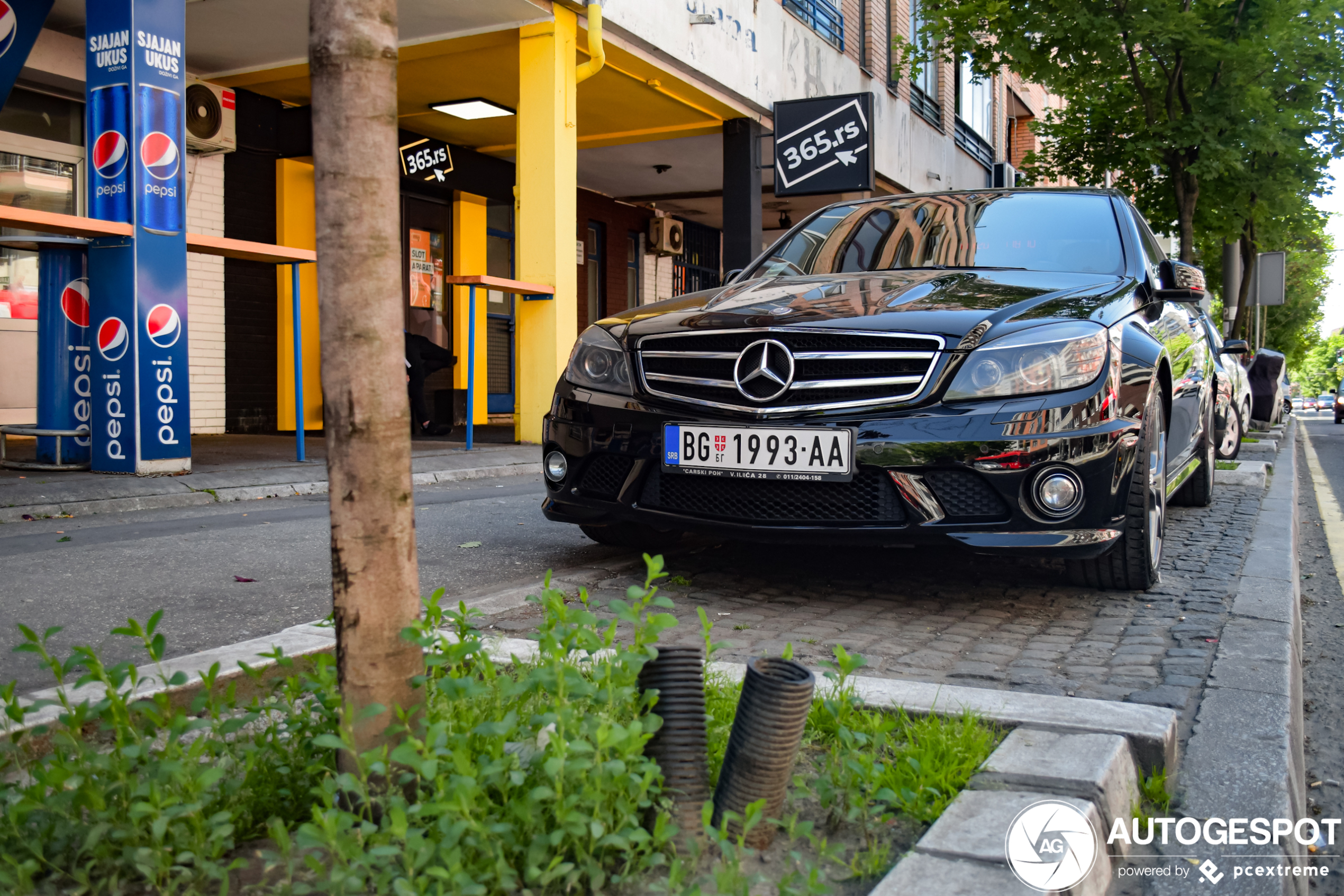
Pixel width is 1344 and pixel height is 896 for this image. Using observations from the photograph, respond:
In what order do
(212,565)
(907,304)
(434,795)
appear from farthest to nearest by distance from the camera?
(212,565) → (907,304) → (434,795)

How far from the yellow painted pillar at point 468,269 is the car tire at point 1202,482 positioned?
31.0 feet

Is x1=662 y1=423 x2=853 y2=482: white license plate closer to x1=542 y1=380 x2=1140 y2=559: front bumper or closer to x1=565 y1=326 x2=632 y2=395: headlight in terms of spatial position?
x1=542 y1=380 x2=1140 y2=559: front bumper

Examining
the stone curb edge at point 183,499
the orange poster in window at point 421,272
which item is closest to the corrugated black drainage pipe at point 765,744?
the stone curb edge at point 183,499

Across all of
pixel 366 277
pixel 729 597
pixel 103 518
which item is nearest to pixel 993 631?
pixel 729 597

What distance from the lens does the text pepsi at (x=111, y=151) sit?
281 inches

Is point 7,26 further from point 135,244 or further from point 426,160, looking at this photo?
point 426,160

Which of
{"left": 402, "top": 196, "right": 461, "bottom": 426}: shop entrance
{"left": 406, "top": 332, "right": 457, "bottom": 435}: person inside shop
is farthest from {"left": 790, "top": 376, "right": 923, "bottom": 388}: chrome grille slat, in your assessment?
{"left": 402, "top": 196, "right": 461, "bottom": 426}: shop entrance

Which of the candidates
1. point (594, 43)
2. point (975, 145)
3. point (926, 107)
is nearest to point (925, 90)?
point (926, 107)

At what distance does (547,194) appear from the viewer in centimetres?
1065

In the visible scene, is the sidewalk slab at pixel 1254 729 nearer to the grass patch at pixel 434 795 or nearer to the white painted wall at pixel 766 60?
the grass patch at pixel 434 795

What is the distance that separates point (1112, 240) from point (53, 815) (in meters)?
4.43

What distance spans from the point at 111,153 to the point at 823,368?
18.4ft

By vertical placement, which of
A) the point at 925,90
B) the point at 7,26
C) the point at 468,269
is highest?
the point at 925,90

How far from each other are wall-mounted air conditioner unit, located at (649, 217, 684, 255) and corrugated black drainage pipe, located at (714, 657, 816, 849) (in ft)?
60.5
